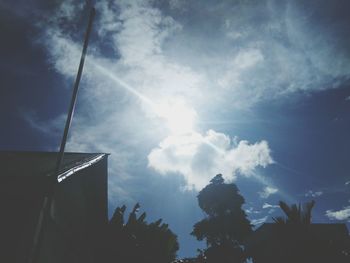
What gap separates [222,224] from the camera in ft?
84.0

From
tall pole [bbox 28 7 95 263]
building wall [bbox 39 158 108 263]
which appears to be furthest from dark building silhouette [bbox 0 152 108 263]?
tall pole [bbox 28 7 95 263]

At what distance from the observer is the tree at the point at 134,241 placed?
8.95 meters

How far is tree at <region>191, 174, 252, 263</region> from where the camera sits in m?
23.7

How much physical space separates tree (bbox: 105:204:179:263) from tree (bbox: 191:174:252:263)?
1546 centimetres

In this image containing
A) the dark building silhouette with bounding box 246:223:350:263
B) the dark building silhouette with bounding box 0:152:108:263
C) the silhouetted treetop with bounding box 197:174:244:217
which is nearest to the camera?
the dark building silhouette with bounding box 0:152:108:263

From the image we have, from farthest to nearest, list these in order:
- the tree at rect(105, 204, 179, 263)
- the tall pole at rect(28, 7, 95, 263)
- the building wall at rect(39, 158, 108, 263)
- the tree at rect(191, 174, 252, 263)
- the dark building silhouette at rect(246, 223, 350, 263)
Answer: the tree at rect(191, 174, 252, 263) < the dark building silhouette at rect(246, 223, 350, 263) < the tree at rect(105, 204, 179, 263) < the building wall at rect(39, 158, 108, 263) < the tall pole at rect(28, 7, 95, 263)

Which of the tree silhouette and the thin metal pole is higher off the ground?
the thin metal pole

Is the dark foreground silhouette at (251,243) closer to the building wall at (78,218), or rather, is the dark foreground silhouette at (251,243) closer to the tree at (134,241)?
the tree at (134,241)

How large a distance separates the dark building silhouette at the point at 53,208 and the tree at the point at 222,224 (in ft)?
53.9

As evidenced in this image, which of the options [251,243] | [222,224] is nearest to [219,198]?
[222,224]

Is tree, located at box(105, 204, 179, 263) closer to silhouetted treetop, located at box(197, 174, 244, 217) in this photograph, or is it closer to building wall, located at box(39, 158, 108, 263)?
building wall, located at box(39, 158, 108, 263)

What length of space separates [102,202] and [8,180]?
6.72m

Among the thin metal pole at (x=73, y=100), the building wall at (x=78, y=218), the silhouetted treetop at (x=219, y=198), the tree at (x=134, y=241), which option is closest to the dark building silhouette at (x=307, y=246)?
the tree at (x=134, y=241)

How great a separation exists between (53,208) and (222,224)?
72.6 ft
